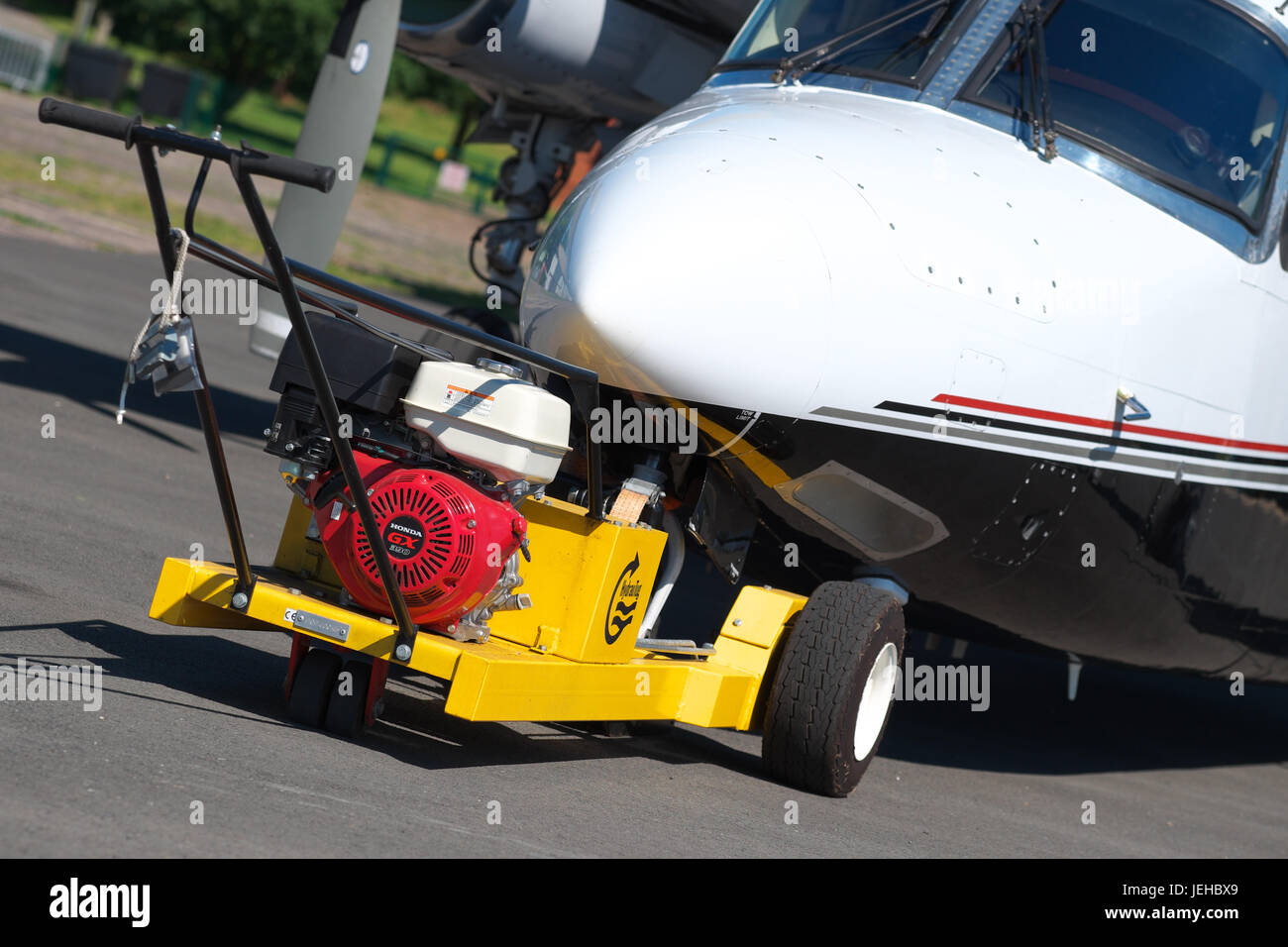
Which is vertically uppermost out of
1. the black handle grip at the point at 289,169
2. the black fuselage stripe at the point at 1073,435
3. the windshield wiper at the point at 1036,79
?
the windshield wiper at the point at 1036,79

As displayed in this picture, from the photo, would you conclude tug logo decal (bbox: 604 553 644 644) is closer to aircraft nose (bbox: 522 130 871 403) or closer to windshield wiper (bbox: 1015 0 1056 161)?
aircraft nose (bbox: 522 130 871 403)

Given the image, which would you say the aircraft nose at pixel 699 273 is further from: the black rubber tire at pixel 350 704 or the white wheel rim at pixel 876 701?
the white wheel rim at pixel 876 701

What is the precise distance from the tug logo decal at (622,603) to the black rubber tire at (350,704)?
0.82 metres

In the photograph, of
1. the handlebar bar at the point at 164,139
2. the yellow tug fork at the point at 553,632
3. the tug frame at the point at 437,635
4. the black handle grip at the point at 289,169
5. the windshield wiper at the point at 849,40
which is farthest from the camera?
the windshield wiper at the point at 849,40

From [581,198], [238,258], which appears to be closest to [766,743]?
[581,198]

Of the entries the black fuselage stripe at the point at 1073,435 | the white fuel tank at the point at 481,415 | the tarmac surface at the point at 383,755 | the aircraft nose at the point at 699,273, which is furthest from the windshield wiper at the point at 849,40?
the tarmac surface at the point at 383,755

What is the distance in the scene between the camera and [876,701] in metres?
5.91

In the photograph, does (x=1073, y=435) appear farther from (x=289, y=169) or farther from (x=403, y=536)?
(x=289, y=169)

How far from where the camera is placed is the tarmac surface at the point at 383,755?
4023mm

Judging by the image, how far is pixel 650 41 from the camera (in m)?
9.73

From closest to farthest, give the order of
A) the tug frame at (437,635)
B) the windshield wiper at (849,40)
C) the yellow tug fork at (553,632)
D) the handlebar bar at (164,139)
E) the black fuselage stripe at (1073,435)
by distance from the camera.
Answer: the handlebar bar at (164,139)
the tug frame at (437,635)
the yellow tug fork at (553,632)
the black fuselage stripe at (1073,435)
the windshield wiper at (849,40)

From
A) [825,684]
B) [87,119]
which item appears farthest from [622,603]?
[87,119]

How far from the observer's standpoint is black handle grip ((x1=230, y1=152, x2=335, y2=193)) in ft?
12.5

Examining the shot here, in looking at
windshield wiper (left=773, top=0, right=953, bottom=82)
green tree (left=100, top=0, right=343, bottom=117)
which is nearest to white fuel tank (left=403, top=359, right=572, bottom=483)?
windshield wiper (left=773, top=0, right=953, bottom=82)
